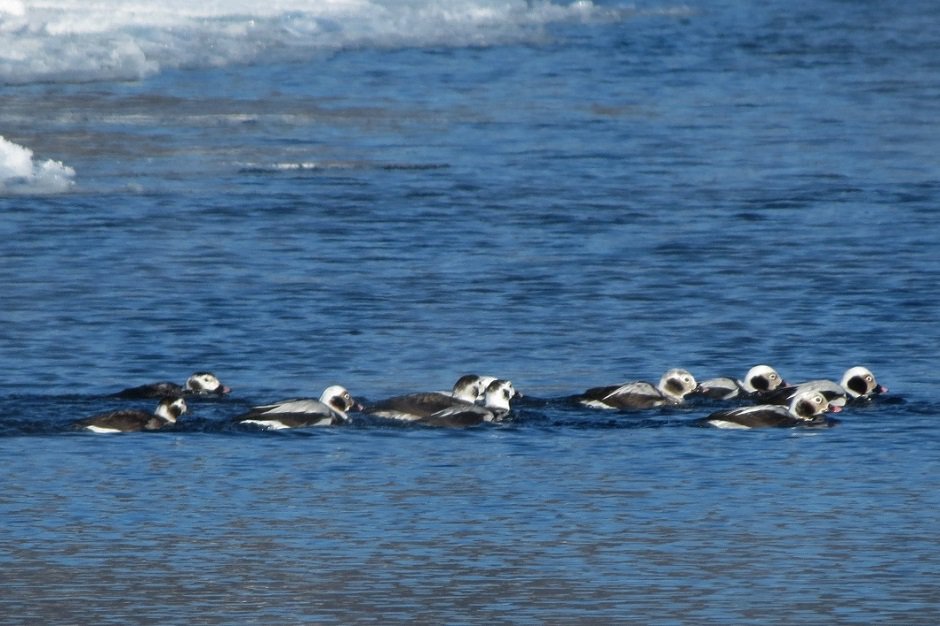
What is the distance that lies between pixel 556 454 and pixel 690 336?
141 inches

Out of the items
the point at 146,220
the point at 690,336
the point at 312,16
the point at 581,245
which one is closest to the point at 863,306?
the point at 690,336

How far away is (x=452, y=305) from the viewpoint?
46.5ft

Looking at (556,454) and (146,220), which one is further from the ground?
(146,220)

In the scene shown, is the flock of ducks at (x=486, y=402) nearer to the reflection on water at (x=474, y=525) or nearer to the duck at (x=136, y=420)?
the duck at (x=136, y=420)

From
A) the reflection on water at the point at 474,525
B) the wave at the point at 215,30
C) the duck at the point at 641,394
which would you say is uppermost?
the wave at the point at 215,30

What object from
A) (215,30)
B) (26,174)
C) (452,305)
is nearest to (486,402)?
(452,305)

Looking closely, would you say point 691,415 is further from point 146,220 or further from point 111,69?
point 111,69

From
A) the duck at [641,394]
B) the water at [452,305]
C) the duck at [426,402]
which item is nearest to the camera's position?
the water at [452,305]

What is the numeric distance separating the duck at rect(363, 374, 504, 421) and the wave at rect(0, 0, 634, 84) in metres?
14.3

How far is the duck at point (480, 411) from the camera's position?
10508 mm

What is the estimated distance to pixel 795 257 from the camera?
15.9m

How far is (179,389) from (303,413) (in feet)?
3.39

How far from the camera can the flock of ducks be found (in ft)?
34.7

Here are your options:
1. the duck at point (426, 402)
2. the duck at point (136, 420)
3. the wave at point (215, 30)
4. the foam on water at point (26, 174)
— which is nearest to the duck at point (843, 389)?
the duck at point (426, 402)
